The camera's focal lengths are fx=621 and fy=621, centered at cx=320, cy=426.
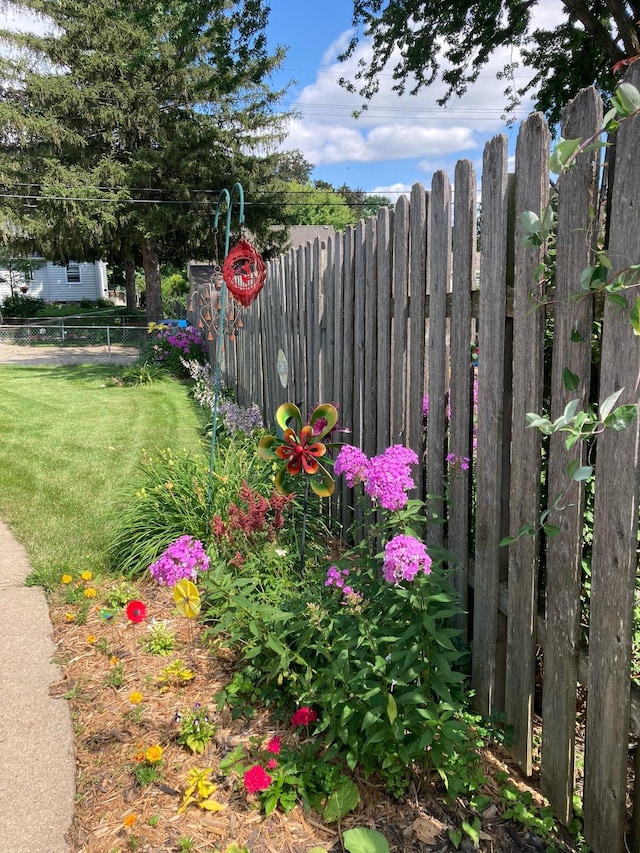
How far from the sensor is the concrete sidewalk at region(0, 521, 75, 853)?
202 cm

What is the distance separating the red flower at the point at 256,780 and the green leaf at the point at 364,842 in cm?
33

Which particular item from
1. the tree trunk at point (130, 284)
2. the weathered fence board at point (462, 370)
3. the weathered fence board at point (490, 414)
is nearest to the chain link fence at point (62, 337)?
the tree trunk at point (130, 284)

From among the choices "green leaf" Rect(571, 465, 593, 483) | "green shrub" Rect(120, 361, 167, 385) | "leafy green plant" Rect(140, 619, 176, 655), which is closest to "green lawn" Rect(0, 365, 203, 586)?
"green shrub" Rect(120, 361, 167, 385)

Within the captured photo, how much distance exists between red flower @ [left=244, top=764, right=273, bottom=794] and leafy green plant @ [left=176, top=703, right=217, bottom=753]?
0.38 metres

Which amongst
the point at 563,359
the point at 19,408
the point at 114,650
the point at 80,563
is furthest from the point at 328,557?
the point at 19,408

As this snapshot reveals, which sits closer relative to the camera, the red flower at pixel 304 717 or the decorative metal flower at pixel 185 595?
the red flower at pixel 304 717

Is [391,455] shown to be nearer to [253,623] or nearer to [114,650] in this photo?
[253,623]

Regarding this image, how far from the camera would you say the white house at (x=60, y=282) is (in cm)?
4056

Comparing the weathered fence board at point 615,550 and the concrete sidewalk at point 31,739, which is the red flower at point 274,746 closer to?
the concrete sidewalk at point 31,739

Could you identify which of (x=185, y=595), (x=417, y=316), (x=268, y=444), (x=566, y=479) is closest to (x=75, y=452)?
(x=268, y=444)

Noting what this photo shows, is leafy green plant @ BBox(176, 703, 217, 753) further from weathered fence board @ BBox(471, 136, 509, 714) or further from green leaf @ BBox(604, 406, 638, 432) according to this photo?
green leaf @ BBox(604, 406, 638, 432)

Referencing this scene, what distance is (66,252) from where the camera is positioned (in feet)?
68.5

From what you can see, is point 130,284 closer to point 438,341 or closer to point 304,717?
point 438,341

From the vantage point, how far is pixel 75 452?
6902mm
